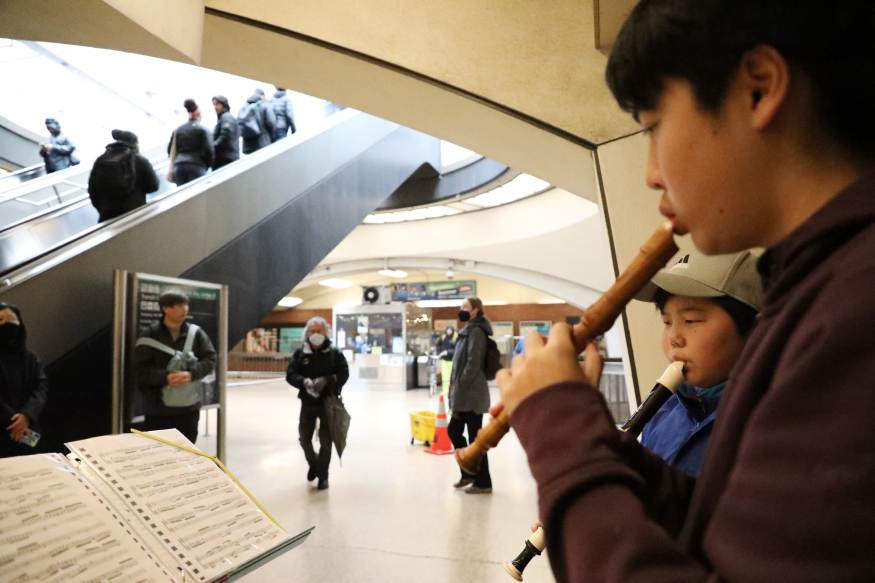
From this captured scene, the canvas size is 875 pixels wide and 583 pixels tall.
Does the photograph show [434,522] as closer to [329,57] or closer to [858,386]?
[329,57]

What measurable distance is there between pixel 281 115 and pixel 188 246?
4.36 meters

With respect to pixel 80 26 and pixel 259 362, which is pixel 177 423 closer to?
pixel 80 26

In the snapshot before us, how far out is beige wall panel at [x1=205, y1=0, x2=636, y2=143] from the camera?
99.6 inches

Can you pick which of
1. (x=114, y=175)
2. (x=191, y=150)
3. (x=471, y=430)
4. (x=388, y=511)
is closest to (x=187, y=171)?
(x=191, y=150)

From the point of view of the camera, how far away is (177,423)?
4.58m

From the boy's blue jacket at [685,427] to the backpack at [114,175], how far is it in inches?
219

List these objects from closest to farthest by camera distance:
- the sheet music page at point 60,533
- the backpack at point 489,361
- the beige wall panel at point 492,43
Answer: the sheet music page at point 60,533 → the beige wall panel at point 492,43 → the backpack at point 489,361

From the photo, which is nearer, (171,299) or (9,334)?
(9,334)

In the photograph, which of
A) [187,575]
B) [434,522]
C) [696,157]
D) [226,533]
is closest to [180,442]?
[226,533]

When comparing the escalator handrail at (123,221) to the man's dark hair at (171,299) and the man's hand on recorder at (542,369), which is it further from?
the man's hand on recorder at (542,369)

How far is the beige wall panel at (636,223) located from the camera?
3.07m

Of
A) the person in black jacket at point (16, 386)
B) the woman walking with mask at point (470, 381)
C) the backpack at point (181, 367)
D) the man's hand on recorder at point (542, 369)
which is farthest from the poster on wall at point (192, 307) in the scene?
the man's hand on recorder at point (542, 369)

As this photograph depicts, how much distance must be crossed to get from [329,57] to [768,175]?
3.04 meters

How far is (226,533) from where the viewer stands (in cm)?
143
